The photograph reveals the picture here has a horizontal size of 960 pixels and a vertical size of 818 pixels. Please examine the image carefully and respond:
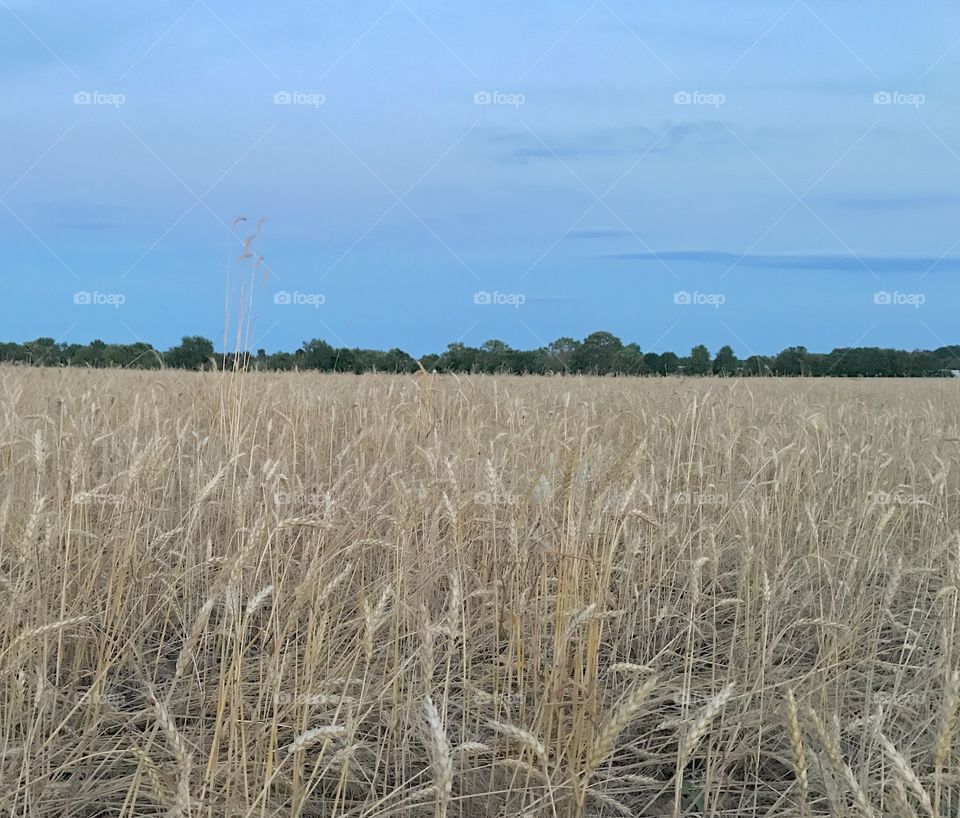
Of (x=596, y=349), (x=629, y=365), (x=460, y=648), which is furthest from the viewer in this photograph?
(x=596, y=349)

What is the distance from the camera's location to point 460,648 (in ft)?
6.84

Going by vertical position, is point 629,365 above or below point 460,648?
above

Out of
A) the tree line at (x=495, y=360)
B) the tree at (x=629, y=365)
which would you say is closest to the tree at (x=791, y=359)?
the tree line at (x=495, y=360)

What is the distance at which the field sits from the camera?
136 cm

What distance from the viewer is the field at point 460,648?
136 centimetres

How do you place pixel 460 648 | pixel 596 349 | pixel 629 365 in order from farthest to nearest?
pixel 596 349
pixel 629 365
pixel 460 648

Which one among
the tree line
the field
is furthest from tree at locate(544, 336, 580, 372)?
the field

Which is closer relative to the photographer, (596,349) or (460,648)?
(460,648)

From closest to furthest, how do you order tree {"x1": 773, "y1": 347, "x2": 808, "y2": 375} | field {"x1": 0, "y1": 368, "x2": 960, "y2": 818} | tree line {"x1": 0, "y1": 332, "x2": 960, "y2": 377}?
1. field {"x1": 0, "y1": 368, "x2": 960, "y2": 818}
2. tree line {"x1": 0, "y1": 332, "x2": 960, "y2": 377}
3. tree {"x1": 773, "y1": 347, "x2": 808, "y2": 375}

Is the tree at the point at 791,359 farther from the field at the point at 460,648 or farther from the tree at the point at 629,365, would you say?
the field at the point at 460,648

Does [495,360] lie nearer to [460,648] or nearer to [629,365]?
[629,365]

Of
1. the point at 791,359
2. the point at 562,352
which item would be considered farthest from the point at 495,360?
the point at 791,359

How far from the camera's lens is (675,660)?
7.30ft

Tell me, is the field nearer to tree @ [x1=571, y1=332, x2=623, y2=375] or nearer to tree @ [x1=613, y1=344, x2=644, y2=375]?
tree @ [x1=613, y1=344, x2=644, y2=375]
